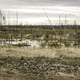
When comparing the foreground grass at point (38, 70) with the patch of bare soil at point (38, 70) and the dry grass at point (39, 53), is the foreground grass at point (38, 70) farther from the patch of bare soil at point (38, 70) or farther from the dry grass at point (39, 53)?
the dry grass at point (39, 53)

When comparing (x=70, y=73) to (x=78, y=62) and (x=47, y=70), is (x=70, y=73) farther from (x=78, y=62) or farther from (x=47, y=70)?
(x=78, y=62)

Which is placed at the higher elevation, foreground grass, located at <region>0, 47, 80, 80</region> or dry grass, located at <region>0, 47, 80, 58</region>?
dry grass, located at <region>0, 47, 80, 58</region>

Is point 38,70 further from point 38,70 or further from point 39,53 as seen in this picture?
point 39,53

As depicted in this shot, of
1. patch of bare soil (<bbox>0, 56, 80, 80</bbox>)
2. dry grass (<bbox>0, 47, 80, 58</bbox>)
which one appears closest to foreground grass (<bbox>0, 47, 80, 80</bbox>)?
patch of bare soil (<bbox>0, 56, 80, 80</bbox>)

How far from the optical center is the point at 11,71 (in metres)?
14.7

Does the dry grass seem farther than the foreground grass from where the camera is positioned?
Yes

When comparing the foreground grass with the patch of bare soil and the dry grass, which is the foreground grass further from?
the dry grass

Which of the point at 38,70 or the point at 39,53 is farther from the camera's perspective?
the point at 39,53

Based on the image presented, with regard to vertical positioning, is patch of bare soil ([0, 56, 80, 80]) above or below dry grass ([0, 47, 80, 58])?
below

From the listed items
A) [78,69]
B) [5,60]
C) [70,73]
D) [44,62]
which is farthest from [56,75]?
[5,60]

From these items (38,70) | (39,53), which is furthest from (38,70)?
(39,53)

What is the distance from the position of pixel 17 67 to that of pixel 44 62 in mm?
2089

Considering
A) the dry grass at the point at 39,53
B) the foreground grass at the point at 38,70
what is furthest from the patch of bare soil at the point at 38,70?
the dry grass at the point at 39,53

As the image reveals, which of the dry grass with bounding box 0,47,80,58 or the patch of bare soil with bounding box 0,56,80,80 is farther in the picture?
the dry grass with bounding box 0,47,80,58
